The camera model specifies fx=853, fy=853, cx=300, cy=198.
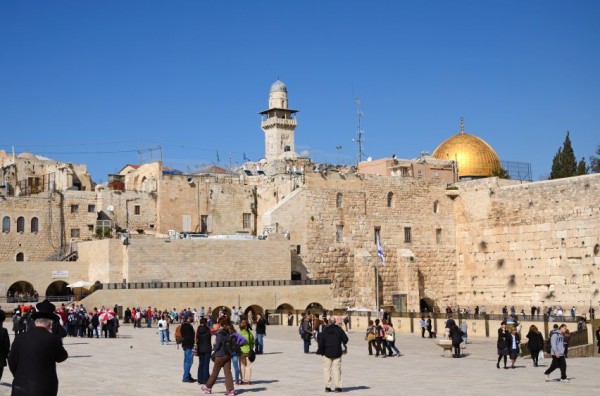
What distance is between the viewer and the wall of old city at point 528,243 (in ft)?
120

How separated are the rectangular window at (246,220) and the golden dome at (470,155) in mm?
12654

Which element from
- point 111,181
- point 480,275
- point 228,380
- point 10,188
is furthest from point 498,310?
point 228,380

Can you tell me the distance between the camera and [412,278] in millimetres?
40531

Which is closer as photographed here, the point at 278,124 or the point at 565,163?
the point at 565,163

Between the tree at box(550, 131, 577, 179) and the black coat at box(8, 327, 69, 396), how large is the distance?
45026 millimetres

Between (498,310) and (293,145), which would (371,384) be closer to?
(498,310)

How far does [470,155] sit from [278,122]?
19436mm

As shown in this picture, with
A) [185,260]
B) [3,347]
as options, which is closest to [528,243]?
[185,260]

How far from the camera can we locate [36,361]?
601 centimetres

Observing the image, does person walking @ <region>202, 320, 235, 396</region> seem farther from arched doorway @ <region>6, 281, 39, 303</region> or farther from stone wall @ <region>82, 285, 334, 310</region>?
arched doorway @ <region>6, 281, 39, 303</region>

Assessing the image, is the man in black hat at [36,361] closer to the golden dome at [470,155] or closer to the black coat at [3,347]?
the black coat at [3,347]

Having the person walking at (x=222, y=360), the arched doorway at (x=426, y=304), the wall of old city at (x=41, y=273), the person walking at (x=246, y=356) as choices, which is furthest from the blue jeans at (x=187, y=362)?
the arched doorway at (x=426, y=304)

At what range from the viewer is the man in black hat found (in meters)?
5.94

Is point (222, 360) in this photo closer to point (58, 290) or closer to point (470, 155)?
point (58, 290)
